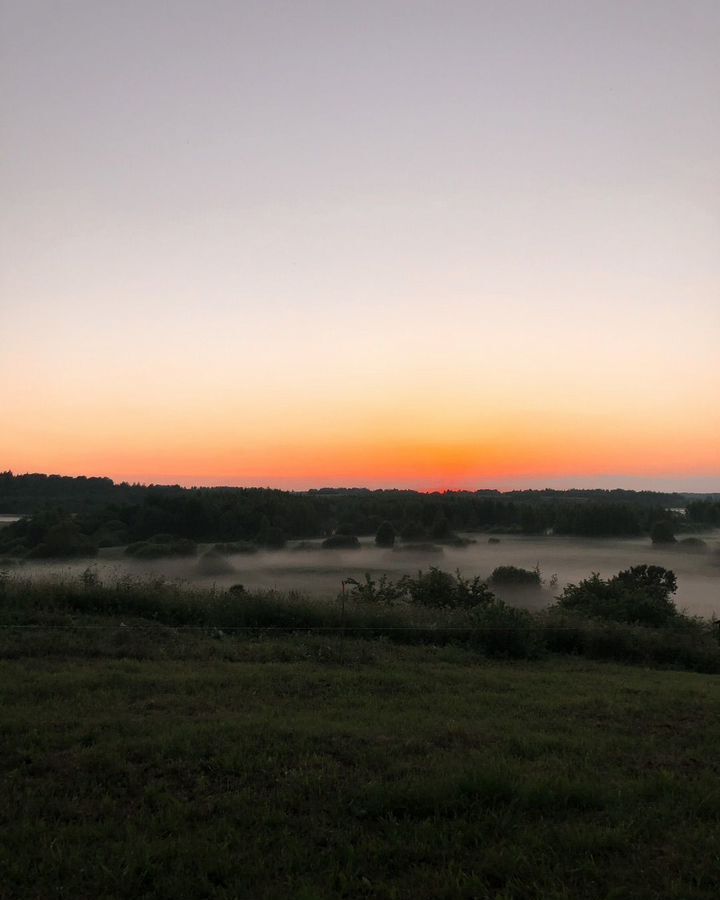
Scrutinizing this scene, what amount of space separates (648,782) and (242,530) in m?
27.0

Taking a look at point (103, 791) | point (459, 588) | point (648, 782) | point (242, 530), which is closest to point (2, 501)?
point (242, 530)

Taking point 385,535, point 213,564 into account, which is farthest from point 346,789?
point 385,535

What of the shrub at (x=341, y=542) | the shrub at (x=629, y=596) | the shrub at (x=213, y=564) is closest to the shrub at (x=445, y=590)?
the shrub at (x=629, y=596)

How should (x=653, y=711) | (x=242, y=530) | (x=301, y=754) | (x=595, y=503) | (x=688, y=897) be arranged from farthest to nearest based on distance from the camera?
1. (x=595, y=503)
2. (x=242, y=530)
3. (x=653, y=711)
4. (x=301, y=754)
5. (x=688, y=897)

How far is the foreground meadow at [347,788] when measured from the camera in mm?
4324

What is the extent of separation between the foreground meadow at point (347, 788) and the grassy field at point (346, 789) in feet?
0.06

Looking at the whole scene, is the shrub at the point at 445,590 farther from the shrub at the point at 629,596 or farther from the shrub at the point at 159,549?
the shrub at the point at 159,549

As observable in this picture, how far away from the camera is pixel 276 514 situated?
33.2 meters

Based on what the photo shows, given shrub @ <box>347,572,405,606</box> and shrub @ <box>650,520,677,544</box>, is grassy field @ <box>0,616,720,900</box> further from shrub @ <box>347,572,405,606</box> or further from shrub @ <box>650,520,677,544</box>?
shrub @ <box>650,520,677,544</box>

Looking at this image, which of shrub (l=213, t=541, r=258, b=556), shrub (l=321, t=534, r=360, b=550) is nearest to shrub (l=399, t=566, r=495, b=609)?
shrub (l=213, t=541, r=258, b=556)

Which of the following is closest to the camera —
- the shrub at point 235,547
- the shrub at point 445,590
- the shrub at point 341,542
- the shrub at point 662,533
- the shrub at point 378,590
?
the shrub at point 378,590

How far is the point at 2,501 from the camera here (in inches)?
1383

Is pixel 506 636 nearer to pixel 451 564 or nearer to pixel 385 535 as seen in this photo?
pixel 451 564

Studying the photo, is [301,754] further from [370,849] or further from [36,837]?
[36,837]
